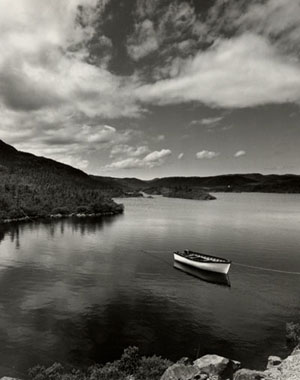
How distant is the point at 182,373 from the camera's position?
27.5 m

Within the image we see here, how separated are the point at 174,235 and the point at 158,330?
8114cm

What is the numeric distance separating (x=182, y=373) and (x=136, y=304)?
82.6 ft

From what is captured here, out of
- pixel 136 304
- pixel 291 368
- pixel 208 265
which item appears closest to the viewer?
pixel 291 368

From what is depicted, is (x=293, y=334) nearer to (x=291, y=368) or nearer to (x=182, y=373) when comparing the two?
(x=291, y=368)

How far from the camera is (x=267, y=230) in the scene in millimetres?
132375

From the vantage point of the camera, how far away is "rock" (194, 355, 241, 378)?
2933 centimetres

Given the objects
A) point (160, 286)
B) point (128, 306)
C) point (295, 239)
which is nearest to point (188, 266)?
point (160, 286)

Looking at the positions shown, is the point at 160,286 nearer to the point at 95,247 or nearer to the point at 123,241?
the point at 95,247

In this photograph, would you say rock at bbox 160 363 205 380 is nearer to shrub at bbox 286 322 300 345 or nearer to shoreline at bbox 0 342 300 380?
shoreline at bbox 0 342 300 380

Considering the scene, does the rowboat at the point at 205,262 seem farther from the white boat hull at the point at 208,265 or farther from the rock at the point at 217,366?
the rock at the point at 217,366

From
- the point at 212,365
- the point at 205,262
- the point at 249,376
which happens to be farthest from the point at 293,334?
the point at 205,262

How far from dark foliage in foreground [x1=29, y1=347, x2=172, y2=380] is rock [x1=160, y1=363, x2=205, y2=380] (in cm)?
302

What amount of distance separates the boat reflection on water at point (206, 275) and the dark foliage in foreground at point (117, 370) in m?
35.1

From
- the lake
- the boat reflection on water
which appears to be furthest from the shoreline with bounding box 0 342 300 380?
the boat reflection on water
